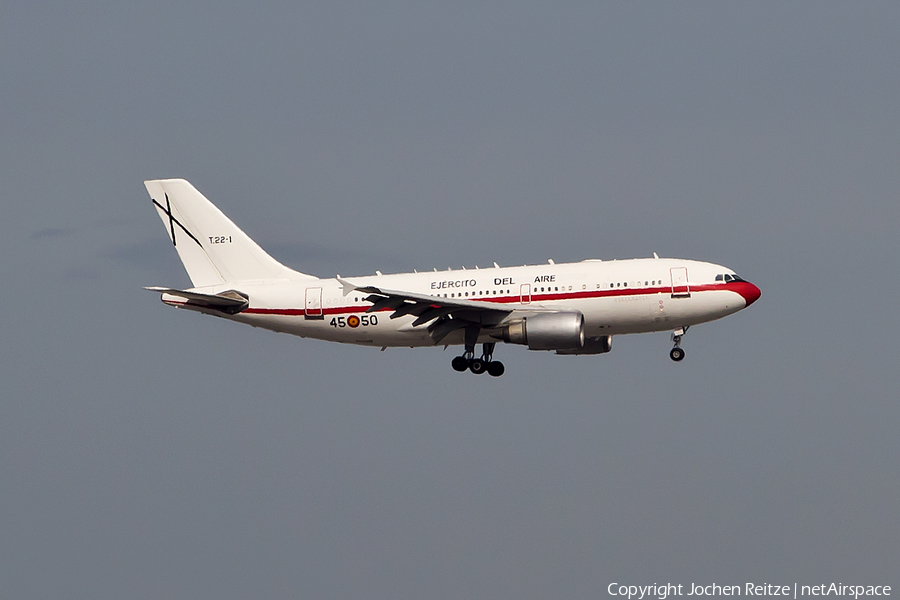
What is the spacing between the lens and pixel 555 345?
56.5m

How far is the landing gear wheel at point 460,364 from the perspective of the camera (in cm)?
6184

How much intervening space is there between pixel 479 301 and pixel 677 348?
9.52m

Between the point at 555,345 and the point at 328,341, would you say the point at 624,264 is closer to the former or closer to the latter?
the point at 555,345

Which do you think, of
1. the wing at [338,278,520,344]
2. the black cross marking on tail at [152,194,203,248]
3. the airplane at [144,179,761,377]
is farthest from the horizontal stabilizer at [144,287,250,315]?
the wing at [338,278,520,344]

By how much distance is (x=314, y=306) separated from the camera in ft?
201

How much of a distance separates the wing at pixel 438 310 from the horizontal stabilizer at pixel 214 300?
6.94 m

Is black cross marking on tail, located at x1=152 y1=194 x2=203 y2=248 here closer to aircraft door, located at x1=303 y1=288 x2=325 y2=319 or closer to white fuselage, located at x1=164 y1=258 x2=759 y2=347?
white fuselage, located at x1=164 y1=258 x2=759 y2=347

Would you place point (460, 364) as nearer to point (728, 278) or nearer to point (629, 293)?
point (629, 293)

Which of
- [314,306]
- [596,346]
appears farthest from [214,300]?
[596,346]

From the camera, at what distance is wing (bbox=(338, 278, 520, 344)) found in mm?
56531

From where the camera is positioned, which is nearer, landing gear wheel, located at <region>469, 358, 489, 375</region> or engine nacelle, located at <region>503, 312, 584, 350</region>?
engine nacelle, located at <region>503, 312, 584, 350</region>

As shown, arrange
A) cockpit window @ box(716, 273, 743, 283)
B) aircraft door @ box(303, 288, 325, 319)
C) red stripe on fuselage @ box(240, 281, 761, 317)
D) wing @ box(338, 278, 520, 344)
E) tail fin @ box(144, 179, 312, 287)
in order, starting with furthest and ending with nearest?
tail fin @ box(144, 179, 312, 287), aircraft door @ box(303, 288, 325, 319), cockpit window @ box(716, 273, 743, 283), red stripe on fuselage @ box(240, 281, 761, 317), wing @ box(338, 278, 520, 344)

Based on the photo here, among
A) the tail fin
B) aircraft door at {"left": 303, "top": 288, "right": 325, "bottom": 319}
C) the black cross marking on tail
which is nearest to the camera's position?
aircraft door at {"left": 303, "top": 288, "right": 325, "bottom": 319}

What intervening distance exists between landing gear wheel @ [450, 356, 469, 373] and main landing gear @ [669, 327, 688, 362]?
32.7 ft
